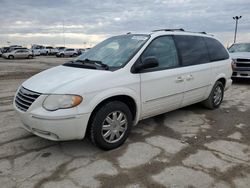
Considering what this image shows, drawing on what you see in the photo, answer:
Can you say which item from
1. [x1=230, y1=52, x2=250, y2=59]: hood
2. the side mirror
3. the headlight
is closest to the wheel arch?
the headlight

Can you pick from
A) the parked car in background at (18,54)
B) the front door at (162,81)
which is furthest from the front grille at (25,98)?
the parked car in background at (18,54)

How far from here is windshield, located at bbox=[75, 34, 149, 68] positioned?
13.4ft

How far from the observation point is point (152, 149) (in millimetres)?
3916

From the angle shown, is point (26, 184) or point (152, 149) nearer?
point (26, 184)

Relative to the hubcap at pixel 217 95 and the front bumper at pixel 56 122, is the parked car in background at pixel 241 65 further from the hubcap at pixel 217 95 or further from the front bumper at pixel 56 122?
the front bumper at pixel 56 122

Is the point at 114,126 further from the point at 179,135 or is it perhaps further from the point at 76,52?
the point at 76,52

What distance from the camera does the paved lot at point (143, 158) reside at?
3064 mm

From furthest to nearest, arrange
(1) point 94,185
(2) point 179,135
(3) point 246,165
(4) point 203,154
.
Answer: (2) point 179,135 → (4) point 203,154 → (3) point 246,165 → (1) point 94,185

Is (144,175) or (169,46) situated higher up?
(169,46)

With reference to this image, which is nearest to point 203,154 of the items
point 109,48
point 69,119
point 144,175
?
point 144,175

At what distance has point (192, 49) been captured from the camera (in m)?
5.20

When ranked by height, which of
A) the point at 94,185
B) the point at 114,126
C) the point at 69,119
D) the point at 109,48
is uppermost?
the point at 109,48

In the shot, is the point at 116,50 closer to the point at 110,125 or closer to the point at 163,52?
the point at 163,52

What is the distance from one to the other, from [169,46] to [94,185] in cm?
284
